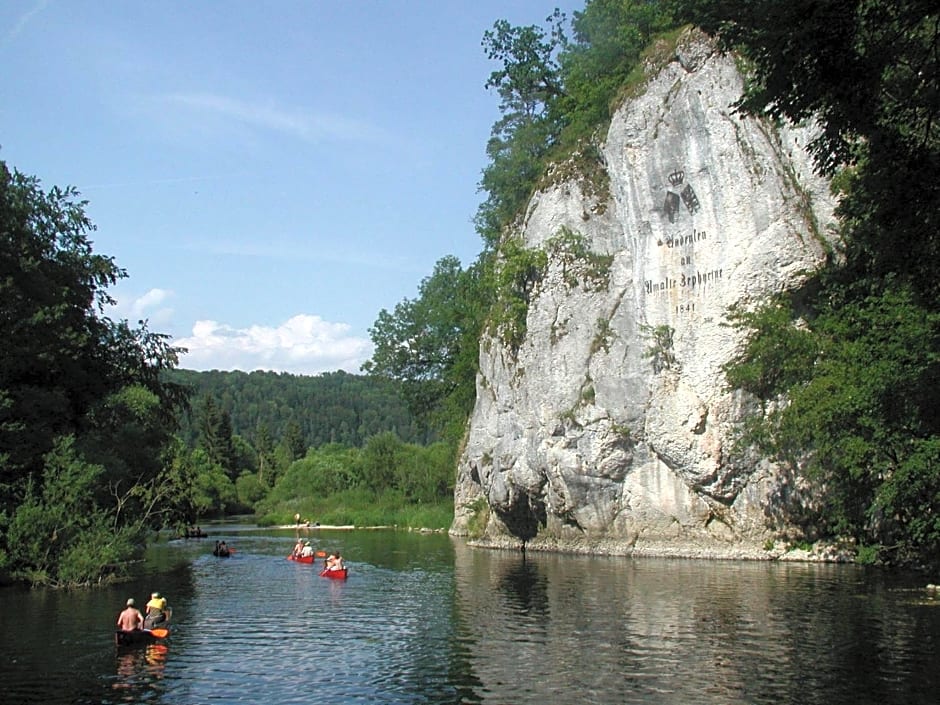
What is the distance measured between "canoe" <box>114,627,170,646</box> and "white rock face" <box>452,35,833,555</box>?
77.5 ft

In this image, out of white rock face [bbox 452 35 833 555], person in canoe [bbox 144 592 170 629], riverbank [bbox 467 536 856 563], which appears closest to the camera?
person in canoe [bbox 144 592 170 629]

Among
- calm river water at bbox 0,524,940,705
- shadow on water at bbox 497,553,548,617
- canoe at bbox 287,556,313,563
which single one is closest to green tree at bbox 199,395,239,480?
canoe at bbox 287,556,313,563

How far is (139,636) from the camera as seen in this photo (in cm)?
2122

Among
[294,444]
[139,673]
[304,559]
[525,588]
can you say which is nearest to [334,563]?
[304,559]

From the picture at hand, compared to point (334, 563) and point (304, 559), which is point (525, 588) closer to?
point (334, 563)

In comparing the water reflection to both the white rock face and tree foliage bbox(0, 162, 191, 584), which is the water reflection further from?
the white rock face

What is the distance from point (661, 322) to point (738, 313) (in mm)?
4359

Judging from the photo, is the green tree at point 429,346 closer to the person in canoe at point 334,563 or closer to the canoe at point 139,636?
the person in canoe at point 334,563

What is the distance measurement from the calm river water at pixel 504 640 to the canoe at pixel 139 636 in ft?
1.07

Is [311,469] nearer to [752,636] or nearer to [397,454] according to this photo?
[397,454]

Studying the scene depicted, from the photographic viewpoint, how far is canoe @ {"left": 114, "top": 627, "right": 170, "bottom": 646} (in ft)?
68.7

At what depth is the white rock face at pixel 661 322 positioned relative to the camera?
37.9 metres

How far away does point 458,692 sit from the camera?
16562mm

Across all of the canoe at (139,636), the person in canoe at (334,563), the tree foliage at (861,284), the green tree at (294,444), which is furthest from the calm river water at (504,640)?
the green tree at (294,444)
